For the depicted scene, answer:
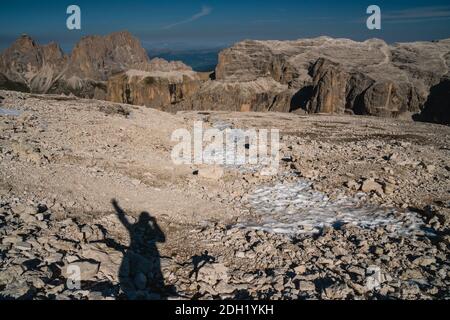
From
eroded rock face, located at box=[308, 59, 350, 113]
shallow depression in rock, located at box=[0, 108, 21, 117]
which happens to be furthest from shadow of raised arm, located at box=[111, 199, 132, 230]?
eroded rock face, located at box=[308, 59, 350, 113]

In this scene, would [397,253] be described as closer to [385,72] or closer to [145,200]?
[145,200]

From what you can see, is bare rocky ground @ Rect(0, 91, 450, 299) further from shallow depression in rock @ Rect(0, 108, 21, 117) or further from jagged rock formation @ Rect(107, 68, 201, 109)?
jagged rock formation @ Rect(107, 68, 201, 109)

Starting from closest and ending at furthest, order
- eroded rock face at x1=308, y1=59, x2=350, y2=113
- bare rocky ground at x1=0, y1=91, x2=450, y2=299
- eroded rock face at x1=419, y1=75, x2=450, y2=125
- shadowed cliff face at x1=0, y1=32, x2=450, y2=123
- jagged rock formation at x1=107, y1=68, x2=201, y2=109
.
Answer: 1. bare rocky ground at x1=0, y1=91, x2=450, y2=299
2. eroded rock face at x1=419, y1=75, x2=450, y2=125
3. shadowed cliff face at x1=0, y1=32, x2=450, y2=123
4. eroded rock face at x1=308, y1=59, x2=350, y2=113
5. jagged rock formation at x1=107, y1=68, x2=201, y2=109

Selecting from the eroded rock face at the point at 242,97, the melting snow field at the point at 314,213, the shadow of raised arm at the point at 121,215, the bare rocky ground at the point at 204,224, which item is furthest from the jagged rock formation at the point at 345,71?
the shadow of raised arm at the point at 121,215

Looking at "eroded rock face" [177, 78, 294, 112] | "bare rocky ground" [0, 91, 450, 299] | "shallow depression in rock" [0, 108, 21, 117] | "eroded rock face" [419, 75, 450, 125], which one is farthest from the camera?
"eroded rock face" [177, 78, 294, 112]

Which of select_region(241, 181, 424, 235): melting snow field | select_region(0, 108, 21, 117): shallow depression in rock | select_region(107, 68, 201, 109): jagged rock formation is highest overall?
select_region(107, 68, 201, 109): jagged rock formation

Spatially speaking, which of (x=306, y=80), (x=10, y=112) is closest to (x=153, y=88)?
(x=306, y=80)

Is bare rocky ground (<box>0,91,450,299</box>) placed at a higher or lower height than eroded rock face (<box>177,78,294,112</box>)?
lower

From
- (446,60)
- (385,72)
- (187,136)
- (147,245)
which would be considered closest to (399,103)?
(385,72)
